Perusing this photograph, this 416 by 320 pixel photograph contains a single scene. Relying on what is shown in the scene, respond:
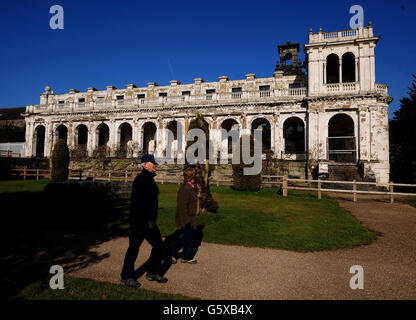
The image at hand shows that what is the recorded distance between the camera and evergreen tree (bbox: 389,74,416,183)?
22438mm

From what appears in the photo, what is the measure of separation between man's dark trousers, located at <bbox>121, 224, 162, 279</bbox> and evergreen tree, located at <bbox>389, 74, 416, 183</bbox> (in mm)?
24836

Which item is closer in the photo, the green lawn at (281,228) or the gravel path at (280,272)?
the gravel path at (280,272)

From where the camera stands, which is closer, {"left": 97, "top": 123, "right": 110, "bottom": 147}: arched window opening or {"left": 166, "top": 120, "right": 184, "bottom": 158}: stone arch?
{"left": 166, "top": 120, "right": 184, "bottom": 158}: stone arch

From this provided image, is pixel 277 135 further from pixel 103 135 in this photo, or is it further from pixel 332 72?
pixel 103 135

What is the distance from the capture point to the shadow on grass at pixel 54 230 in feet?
14.4

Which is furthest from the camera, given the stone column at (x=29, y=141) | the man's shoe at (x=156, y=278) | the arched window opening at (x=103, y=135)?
the arched window opening at (x=103, y=135)

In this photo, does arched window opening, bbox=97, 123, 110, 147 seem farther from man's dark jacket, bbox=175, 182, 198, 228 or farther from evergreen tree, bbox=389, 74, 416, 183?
evergreen tree, bbox=389, 74, 416, 183

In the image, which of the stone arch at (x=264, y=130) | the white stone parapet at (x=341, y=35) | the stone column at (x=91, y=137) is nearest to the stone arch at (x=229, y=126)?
the stone arch at (x=264, y=130)

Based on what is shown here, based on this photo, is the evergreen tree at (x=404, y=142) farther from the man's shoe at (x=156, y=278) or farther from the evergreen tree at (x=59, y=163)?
the evergreen tree at (x=59, y=163)

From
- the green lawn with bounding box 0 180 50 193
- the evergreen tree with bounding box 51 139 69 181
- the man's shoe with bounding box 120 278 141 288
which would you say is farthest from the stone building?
the man's shoe with bounding box 120 278 141 288

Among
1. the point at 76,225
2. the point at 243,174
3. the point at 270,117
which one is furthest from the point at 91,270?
the point at 270,117

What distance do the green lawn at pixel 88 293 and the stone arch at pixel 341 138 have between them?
2398cm

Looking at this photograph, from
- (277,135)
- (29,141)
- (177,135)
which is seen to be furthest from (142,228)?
(29,141)

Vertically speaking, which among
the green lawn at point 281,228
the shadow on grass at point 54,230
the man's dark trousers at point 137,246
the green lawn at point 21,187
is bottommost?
the green lawn at point 281,228
